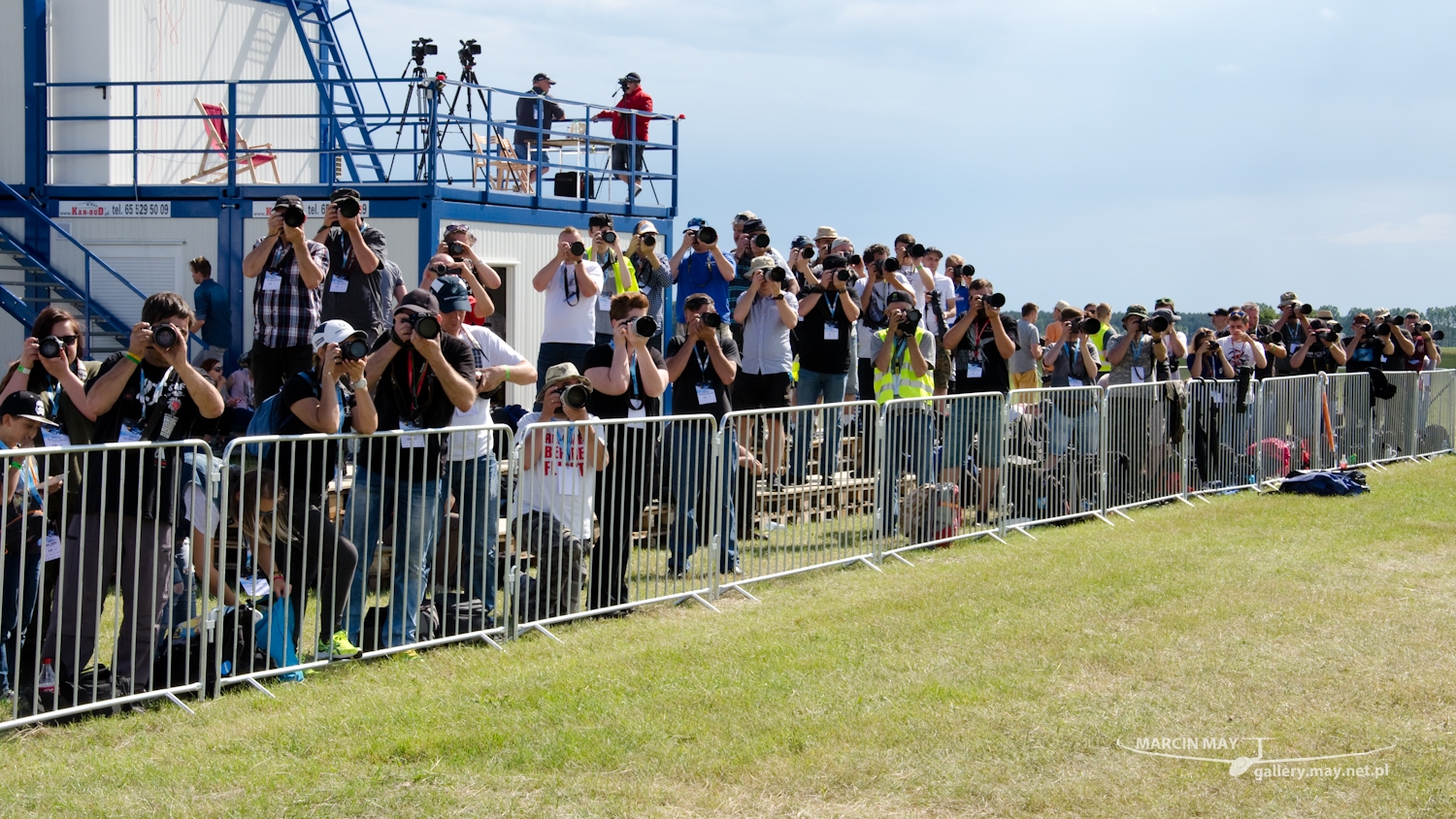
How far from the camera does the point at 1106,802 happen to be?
17.0 ft

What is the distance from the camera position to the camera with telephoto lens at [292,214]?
8797 mm

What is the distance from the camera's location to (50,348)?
657 cm

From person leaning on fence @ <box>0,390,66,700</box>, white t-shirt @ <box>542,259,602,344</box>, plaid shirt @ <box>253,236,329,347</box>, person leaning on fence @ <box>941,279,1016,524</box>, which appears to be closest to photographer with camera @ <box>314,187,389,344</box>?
plaid shirt @ <box>253,236,329,347</box>

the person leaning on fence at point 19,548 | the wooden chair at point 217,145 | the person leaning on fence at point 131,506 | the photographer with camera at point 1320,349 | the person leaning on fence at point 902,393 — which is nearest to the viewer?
the person leaning on fence at point 19,548

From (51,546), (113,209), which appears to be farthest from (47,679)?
(113,209)

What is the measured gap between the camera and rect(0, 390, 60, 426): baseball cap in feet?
22.1

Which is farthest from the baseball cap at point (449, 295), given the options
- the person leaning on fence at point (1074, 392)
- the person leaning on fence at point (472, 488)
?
the person leaning on fence at point (1074, 392)

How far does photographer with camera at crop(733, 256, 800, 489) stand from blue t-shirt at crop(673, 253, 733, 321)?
4.20ft

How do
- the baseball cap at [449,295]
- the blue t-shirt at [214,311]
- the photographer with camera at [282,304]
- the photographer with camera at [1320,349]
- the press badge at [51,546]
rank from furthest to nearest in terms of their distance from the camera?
the photographer with camera at [1320,349] < the blue t-shirt at [214,311] < the photographer with camera at [282,304] < the baseball cap at [449,295] < the press badge at [51,546]

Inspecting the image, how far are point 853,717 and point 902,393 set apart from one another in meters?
5.84

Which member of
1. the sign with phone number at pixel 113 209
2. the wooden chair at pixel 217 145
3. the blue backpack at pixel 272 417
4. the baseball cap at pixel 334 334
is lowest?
the blue backpack at pixel 272 417

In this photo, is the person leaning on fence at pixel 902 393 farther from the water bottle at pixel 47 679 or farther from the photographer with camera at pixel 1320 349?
the photographer with camera at pixel 1320 349

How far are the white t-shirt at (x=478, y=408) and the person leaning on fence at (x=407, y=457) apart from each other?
0.12 m

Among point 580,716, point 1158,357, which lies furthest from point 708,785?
point 1158,357
